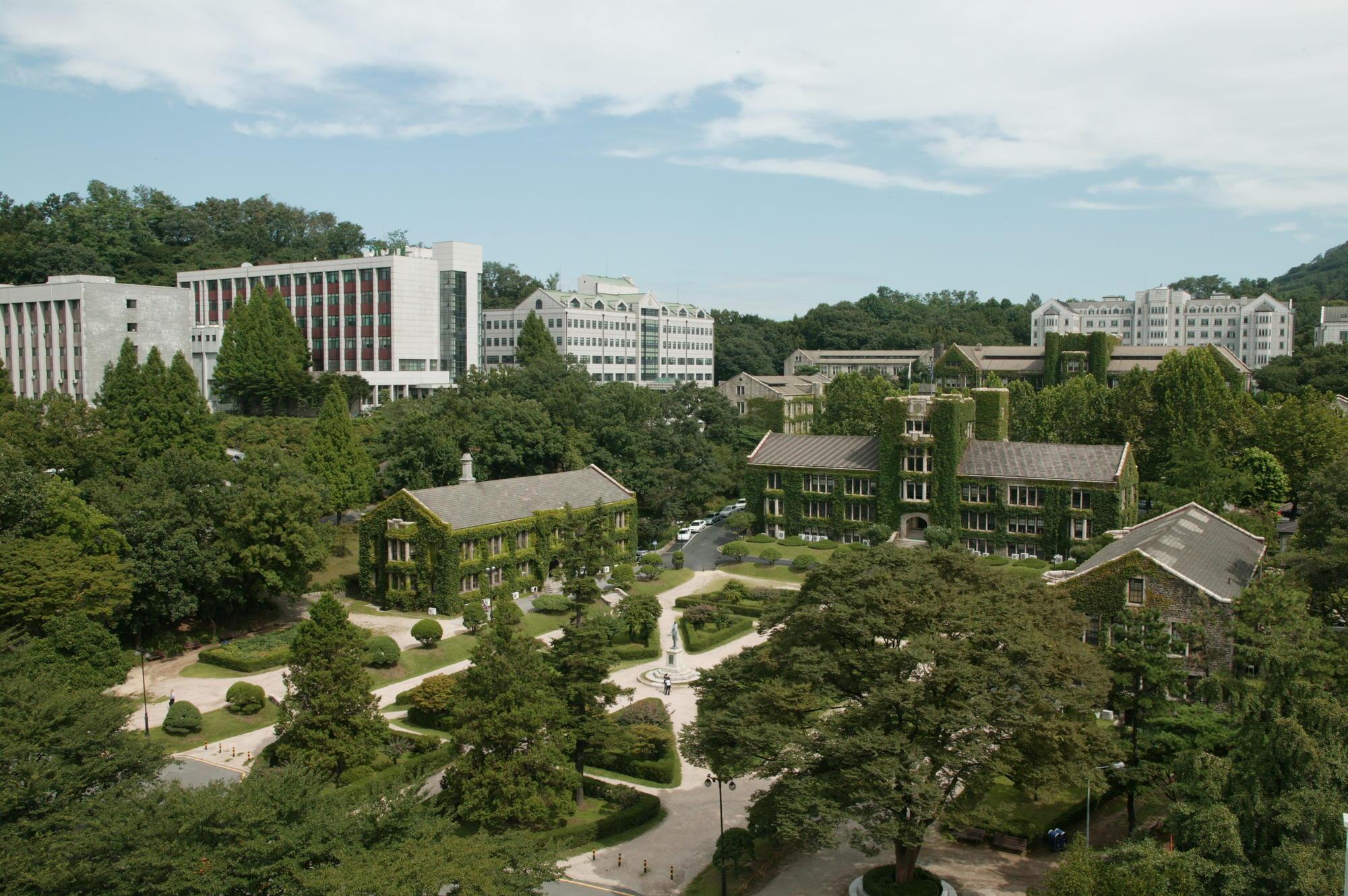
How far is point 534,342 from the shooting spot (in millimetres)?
97938

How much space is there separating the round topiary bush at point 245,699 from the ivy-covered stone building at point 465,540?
43.9ft

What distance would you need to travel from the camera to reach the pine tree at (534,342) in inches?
3812

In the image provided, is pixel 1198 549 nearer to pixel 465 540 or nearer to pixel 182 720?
pixel 465 540

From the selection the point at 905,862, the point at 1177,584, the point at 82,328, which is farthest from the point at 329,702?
the point at 82,328

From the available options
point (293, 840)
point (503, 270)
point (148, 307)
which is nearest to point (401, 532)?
point (293, 840)

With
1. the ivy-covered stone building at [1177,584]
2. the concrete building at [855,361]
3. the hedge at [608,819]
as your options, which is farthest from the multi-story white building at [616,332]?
the hedge at [608,819]

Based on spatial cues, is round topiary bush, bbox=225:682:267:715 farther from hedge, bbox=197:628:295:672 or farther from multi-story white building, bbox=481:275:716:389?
multi-story white building, bbox=481:275:716:389

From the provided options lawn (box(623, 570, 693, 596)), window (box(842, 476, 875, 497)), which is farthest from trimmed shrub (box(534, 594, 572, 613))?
window (box(842, 476, 875, 497))

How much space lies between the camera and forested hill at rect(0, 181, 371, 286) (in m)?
109

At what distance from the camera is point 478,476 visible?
6844cm

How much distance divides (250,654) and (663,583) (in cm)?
2316

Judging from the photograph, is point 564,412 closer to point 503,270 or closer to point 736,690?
point 736,690

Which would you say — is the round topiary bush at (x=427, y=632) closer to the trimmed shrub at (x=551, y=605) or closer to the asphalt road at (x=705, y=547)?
the trimmed shrub at (x=551, y=605)

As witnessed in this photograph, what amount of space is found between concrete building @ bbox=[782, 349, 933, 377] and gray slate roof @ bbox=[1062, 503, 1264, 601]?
3708 inches
